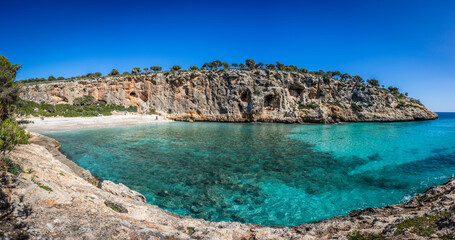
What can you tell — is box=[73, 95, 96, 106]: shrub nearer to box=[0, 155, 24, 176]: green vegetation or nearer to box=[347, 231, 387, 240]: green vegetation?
box=[0, 155, 24, 176]: green vegetation

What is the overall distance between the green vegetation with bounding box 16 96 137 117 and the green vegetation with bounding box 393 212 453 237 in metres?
47.3

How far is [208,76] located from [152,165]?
140ft

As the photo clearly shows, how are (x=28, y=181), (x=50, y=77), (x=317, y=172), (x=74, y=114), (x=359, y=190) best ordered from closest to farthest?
(x=28, y=181) < (x=359, y=190) < (x=317, y=172) < (x=74, y=114) < (x=50, y=77)

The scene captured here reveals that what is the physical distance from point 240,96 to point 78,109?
37557 millimetres

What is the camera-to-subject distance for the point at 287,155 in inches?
543

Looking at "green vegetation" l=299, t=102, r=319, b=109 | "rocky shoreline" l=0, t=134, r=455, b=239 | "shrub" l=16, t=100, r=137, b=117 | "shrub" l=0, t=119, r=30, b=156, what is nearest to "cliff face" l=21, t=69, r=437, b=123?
"green vegetation" l=299, t=102, r=319, b=109

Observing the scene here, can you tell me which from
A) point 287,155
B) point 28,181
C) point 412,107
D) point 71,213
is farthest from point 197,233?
point 412,107

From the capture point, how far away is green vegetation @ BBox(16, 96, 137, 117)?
3639cm

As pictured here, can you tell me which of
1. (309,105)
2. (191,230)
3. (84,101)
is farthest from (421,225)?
(84,101)

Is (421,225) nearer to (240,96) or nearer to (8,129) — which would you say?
(8,129)

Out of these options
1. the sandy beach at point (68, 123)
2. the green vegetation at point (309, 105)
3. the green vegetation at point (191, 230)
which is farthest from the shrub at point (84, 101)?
the green vegetation at point (191, 230)

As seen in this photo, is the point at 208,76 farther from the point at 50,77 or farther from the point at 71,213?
the point at 50,77

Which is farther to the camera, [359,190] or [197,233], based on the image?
[359,190]

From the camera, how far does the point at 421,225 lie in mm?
3248
